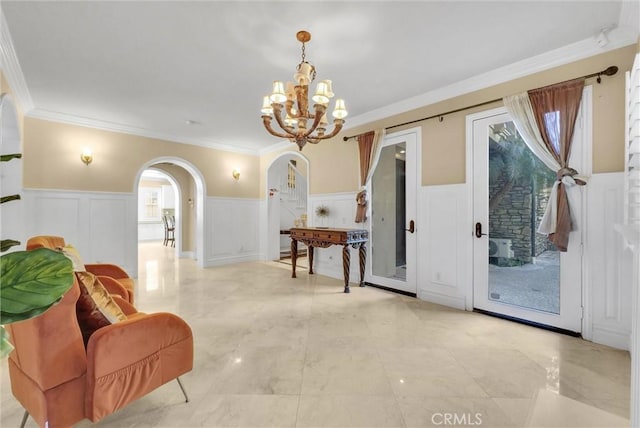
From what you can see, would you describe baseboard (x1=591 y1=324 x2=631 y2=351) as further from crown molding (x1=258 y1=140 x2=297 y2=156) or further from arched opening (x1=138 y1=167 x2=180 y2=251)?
arched opening (x1=138 y1=167 x2=180 y2=251)

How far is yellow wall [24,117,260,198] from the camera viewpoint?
421 cm

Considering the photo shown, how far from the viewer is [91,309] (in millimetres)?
1448

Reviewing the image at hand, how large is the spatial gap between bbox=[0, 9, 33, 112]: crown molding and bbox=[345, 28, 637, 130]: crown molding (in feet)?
13.7

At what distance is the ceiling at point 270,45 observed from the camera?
2.17m

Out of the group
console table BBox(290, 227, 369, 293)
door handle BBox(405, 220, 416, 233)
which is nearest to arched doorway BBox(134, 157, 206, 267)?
console table BBox(290, 227, 369, 293)

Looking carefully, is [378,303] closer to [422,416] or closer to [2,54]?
[422,416]

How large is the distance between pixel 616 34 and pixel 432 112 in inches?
66.4

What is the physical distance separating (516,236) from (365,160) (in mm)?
2243

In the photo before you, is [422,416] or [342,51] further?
[342,51]

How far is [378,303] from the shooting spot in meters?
3.58

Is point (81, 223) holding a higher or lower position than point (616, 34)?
lower

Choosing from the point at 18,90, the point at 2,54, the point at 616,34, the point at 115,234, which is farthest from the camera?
the point at 115,234

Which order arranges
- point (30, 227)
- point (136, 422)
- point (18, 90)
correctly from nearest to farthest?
point (136, 422) < point (18, 90) < point (30, 227)

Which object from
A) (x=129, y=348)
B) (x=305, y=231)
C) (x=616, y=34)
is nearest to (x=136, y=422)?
(x=129, y=348)
